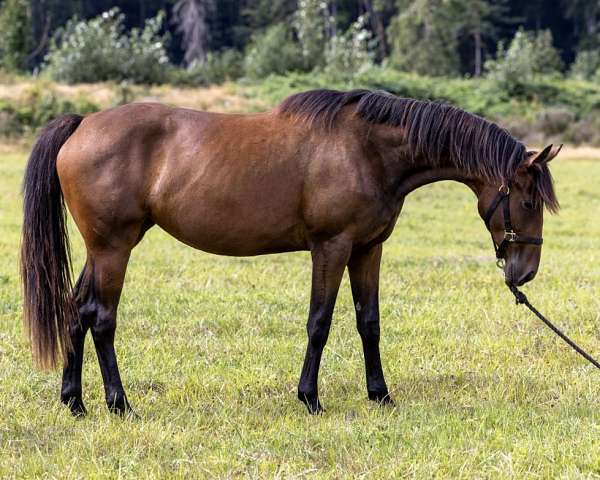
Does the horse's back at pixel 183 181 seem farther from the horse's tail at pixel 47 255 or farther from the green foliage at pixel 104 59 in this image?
the green foliage at pixel 104 59

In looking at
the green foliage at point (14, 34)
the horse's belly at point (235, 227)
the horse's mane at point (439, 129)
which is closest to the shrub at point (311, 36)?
the green foliage at point (14, 34)

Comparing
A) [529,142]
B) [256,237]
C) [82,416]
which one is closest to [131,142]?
[256,237]

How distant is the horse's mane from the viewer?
4.77 metres

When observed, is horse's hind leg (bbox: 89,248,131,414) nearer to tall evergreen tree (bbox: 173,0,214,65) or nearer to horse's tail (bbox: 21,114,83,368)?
horse's tail (bbox: 21,114,83,368)

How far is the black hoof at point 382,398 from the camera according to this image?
5.07 m

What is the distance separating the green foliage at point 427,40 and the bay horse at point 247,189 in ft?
154

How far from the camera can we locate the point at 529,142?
28.6 meters

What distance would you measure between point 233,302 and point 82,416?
2.84 m

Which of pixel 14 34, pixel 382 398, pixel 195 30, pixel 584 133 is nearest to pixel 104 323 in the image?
pixel 382 398

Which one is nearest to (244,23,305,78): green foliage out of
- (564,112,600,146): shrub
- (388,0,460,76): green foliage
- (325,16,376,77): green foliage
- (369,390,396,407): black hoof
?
(325,16,376,77): green foliage

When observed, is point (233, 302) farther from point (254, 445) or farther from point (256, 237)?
point (254, 445)

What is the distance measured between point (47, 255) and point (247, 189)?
1.27 meters

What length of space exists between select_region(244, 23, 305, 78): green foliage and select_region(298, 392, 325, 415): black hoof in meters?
34.6

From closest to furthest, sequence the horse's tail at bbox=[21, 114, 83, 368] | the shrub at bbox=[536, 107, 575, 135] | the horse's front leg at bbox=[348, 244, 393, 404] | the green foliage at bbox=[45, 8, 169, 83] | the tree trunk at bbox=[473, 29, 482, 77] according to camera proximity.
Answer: the horse's tail at bbox=[21, 114, 83, 368]
the horse's front leg at bbox=[348, 244, 393, 404]
the shrub at bbox=[536, 107, 575, 135]
the green foliage at bbox=[45, 8, 169, 83]
the tree trunk at bbox=[473, 29, 482, 77]
